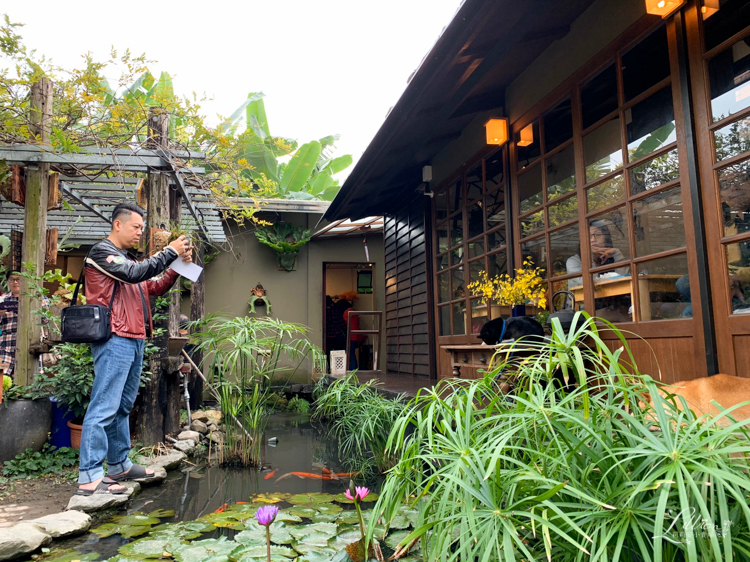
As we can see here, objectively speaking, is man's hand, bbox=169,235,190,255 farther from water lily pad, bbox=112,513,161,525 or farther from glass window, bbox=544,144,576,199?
glass window, bbox=544,144,576,199

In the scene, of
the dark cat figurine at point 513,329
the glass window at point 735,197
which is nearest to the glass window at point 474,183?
the dark cat figurine at point 513,329

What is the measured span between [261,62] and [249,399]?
2305cm

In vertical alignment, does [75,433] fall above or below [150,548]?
above

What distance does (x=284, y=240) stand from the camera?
374 inches

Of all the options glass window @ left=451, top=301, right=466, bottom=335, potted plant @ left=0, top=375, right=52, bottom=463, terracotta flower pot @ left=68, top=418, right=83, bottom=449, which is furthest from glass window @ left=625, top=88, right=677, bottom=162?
potted plant @ left=0, top=375, right=52, bottom=463

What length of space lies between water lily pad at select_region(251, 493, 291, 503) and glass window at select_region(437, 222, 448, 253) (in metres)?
3.74

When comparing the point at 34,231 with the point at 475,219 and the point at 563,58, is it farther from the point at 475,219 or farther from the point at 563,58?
the point at 563,58

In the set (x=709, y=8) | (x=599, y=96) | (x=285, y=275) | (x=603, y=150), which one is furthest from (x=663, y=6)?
(x=285, y=275)

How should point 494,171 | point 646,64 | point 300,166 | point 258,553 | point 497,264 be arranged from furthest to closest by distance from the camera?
point 300,166 → point 494,171 → point 497,264 → point 646,64 → point 258,553

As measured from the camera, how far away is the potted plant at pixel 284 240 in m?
9.37

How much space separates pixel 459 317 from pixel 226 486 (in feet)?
10.1

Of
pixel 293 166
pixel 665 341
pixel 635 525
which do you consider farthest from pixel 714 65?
pixel 293 166

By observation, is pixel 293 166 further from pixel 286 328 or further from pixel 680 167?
pixel 680 167

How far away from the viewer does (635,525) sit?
1137 millimetres
